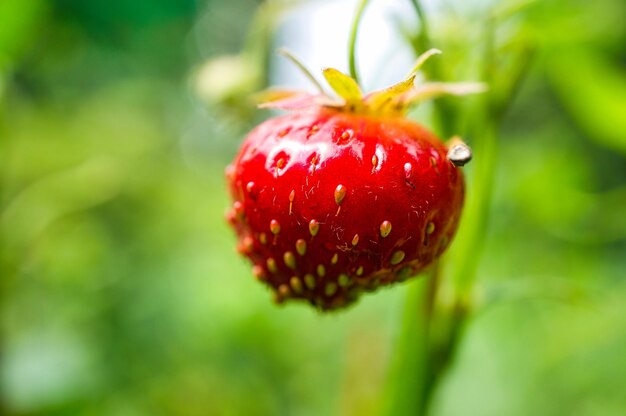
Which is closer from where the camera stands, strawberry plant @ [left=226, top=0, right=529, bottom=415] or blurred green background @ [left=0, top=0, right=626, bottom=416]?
strawberry plant @ [left=226, top=0, right=529, bottom=415]

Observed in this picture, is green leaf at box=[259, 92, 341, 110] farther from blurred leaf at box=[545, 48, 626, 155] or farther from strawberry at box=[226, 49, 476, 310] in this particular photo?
blurred leaf at box=[545, 48, 626, 155]

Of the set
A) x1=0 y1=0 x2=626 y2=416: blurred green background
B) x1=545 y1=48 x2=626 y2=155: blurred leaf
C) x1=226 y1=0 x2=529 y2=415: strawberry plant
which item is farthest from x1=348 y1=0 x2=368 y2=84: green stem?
x1=545 y1=48 x2=626 y2=155: blurred leaf

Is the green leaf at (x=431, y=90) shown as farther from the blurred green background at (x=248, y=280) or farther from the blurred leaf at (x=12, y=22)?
the blurred leaf at (x=12, y=22)

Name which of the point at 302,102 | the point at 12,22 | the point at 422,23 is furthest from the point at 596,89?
the point at 12,22

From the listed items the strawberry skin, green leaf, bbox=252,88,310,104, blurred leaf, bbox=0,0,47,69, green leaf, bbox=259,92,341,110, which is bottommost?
the strawberry skin

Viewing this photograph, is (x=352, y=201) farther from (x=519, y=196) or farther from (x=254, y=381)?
(x=254, y=381)

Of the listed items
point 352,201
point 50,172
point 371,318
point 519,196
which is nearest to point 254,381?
point 371,318
